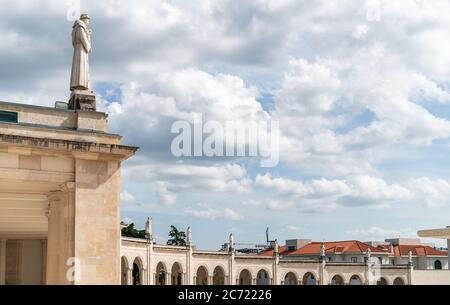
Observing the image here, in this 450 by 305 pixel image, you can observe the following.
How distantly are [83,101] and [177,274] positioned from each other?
70.5m

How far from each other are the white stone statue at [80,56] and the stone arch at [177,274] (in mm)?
62093

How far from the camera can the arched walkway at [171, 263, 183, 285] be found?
78738 mm

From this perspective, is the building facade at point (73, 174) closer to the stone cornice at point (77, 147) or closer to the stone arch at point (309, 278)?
the stone cornice at point (77, 147)

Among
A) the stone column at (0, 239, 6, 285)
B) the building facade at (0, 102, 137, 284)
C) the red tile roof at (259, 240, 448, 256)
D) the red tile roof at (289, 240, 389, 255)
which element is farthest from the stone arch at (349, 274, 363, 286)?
the building facade at (0, 102, 137, 284)

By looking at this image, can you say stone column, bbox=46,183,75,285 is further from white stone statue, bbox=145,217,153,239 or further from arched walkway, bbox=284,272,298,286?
arched walkway, bbox=284,272,298,286

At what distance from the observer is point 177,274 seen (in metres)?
86.1

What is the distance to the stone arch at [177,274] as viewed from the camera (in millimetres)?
78625

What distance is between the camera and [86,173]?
17.2m

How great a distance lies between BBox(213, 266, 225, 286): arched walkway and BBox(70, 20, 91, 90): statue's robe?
226ft

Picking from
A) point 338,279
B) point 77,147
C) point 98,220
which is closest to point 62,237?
point 98,220

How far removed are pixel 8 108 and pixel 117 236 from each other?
4581 millimetres
